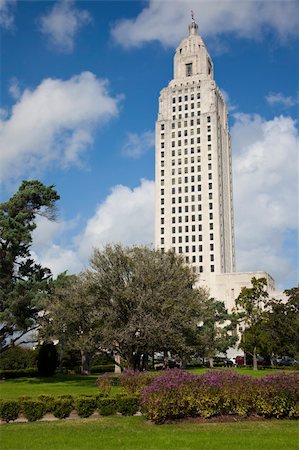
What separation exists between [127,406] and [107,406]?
77 centimetres

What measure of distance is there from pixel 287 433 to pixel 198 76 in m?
122

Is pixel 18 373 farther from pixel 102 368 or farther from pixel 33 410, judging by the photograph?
pixel 33 410

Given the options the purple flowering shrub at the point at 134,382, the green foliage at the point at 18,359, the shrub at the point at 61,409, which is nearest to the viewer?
the shrub at the point at 61,409

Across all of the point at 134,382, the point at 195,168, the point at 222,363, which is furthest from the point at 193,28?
the point at 134,382

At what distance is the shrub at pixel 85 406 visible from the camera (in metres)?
18.7

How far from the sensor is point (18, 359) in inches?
2042

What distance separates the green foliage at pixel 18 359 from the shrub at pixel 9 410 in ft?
114

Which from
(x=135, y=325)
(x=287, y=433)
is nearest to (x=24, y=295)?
(x=135, y=325)

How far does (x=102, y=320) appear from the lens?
3428 centimetres

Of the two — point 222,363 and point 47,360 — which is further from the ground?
point 47,360

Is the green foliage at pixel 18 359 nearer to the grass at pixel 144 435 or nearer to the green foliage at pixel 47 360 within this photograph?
the green foliage at pixel 47 360

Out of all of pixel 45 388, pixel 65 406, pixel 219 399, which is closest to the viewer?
pixel 219 399

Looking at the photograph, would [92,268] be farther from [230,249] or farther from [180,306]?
[230,249]

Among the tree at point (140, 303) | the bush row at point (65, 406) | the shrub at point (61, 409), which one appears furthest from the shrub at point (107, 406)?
the tree at point (140, 303)
